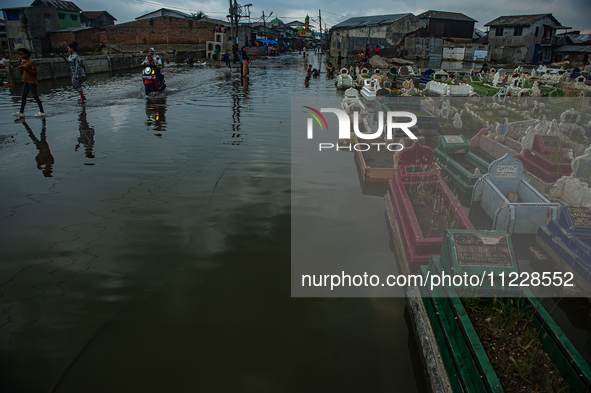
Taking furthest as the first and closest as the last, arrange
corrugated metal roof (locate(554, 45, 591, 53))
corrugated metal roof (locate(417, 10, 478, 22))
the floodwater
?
corrugated metal roof (locate(417, 10, 478, 22)) → corrugated metal roof (locate(554, 45, 591, 53)) → the floodwater

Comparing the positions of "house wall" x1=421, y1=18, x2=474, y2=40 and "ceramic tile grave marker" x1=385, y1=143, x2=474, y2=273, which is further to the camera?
"house wall" x1=421, y1=18, x2=474, y2=40

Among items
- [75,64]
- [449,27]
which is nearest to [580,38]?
[449,27]

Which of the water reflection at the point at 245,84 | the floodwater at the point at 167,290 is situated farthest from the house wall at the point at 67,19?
the floodwater at the point at 167,290

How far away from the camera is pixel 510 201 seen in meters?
5.95

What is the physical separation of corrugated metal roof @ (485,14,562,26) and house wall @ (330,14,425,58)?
8562 mm

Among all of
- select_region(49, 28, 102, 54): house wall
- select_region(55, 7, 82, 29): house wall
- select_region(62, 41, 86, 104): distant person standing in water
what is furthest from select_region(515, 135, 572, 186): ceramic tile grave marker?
select_region(55, 7, 82, 29): house wall

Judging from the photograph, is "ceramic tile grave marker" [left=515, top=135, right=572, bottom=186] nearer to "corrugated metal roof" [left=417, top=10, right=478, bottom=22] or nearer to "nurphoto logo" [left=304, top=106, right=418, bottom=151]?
"nurphoto logo" [left=304, top=106, right=418, bottom=151]

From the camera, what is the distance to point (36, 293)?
4.17 m

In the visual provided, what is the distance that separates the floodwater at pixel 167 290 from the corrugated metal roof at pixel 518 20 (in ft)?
144

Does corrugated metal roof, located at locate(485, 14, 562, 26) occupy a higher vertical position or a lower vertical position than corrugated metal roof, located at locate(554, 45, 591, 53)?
higher

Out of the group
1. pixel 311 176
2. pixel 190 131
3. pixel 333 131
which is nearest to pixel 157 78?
pixel 190 131

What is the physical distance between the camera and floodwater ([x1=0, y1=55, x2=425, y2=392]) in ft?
10.8

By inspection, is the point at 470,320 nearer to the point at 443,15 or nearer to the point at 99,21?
the point at 443,15

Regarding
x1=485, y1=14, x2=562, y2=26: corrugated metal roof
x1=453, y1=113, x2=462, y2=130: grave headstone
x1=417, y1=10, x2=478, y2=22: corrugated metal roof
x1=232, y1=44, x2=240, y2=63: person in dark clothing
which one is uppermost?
x1=417, y1=10, x2=478, y2=22: corrugated metal roof
